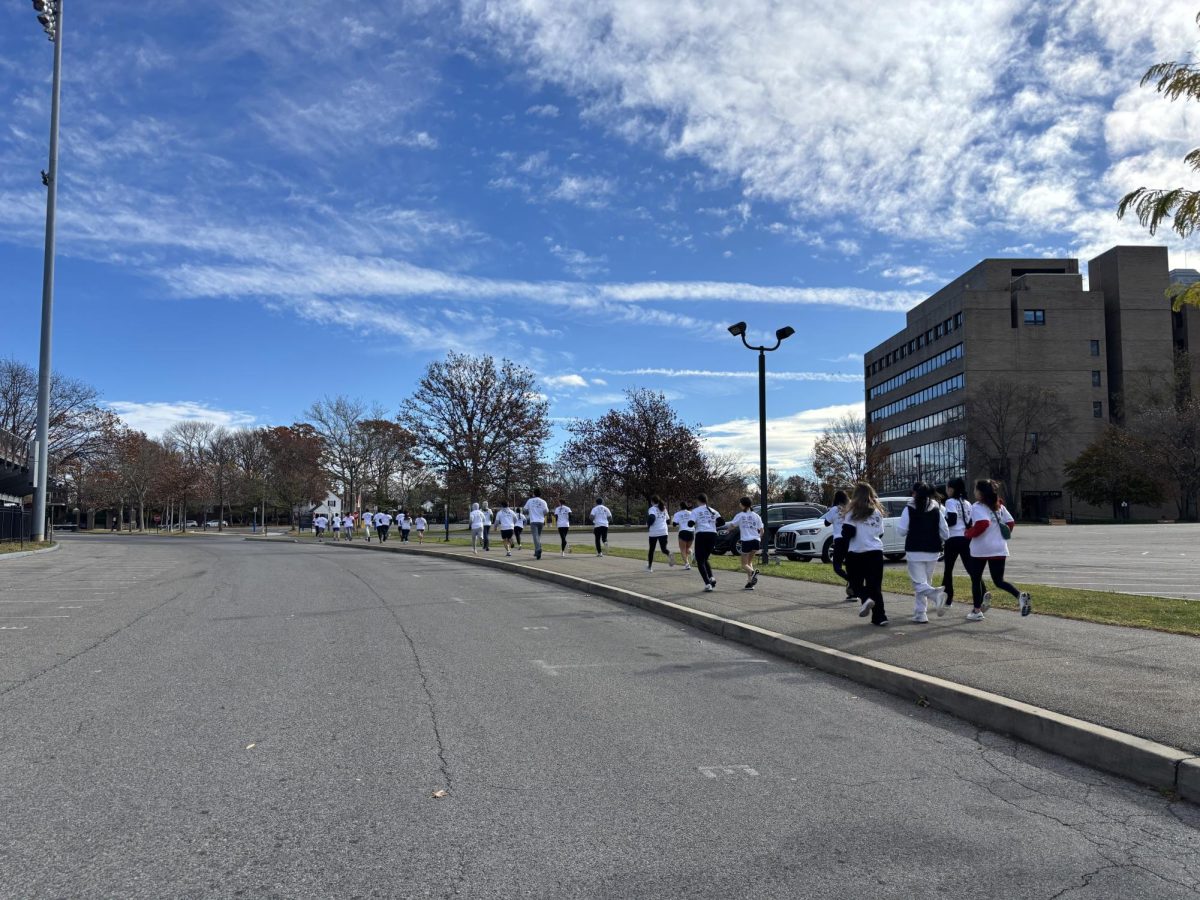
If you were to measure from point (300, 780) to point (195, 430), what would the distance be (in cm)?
9634

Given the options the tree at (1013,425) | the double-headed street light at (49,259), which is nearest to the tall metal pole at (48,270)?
the double-headed street light at (49,259)

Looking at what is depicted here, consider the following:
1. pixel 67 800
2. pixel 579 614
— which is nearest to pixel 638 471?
→ pixel 579 614

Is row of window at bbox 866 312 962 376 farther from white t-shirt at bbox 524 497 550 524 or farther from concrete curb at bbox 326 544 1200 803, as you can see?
concrete curb at bbox 326 544 1200 803

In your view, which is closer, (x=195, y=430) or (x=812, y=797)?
(x=812, y=797)

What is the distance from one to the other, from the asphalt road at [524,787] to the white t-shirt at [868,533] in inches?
91.5

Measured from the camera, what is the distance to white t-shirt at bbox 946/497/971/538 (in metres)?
10.7

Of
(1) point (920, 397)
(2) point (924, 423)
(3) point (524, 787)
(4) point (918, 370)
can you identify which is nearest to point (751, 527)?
(3) point (524, 787)

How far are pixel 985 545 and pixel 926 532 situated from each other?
2.62ft

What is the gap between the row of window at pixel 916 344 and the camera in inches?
3182

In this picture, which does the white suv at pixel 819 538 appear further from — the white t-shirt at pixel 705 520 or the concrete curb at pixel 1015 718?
the concrete curb at pixel 1015 718

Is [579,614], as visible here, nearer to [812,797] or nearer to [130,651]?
[130,651]

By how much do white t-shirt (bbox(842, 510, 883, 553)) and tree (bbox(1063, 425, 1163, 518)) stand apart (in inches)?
2583

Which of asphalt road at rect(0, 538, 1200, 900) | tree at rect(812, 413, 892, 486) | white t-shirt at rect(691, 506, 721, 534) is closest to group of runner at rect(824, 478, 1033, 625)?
asphalt road at rect(0, 538, 1200, 900)

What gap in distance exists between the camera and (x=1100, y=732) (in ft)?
16.4
